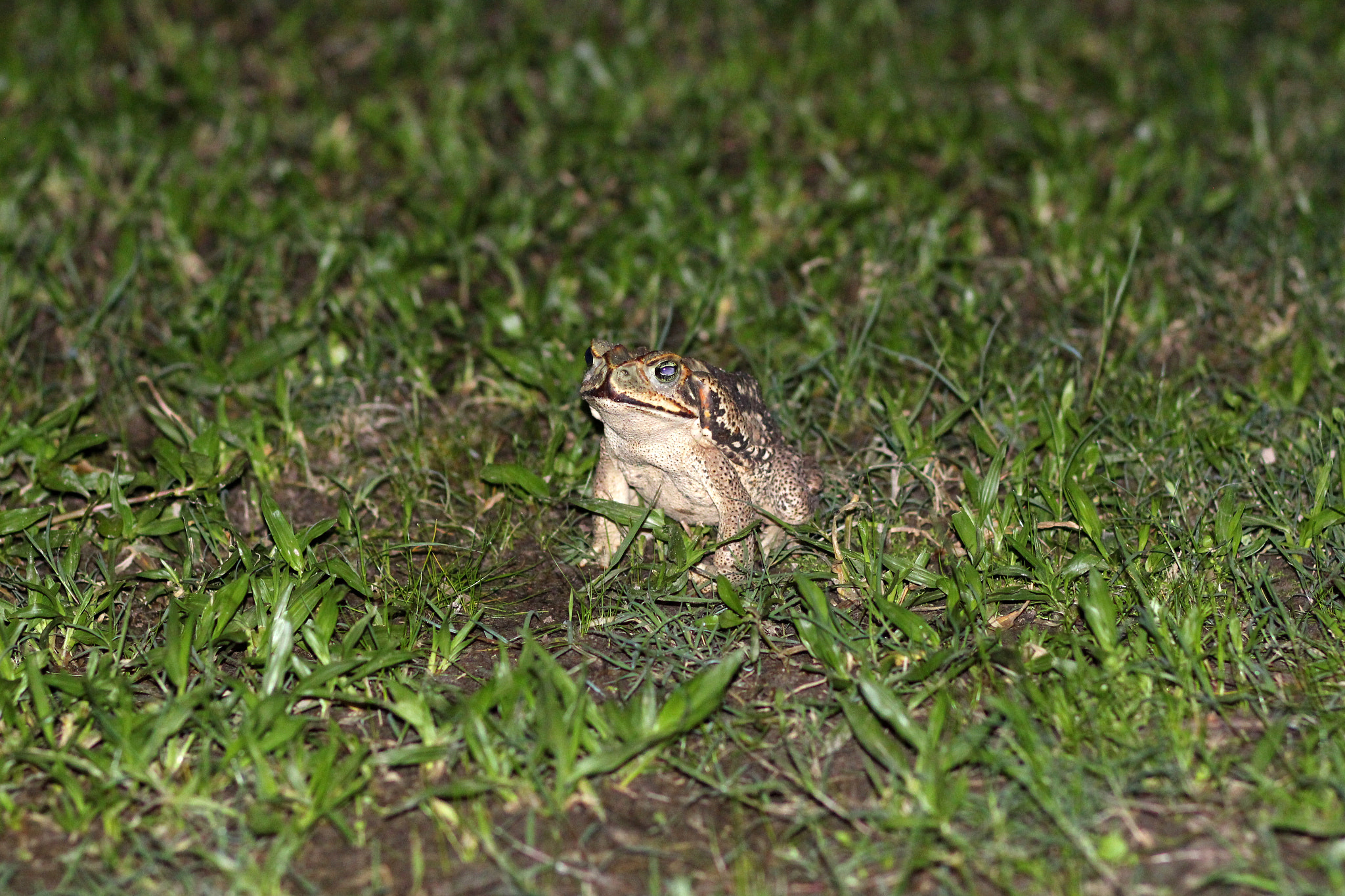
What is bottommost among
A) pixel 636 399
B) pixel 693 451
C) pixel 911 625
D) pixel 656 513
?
pixel 656 513

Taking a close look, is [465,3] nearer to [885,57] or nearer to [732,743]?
[885,57]

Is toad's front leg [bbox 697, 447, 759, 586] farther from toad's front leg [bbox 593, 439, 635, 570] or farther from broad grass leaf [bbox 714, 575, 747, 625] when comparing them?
toad's front leg [bbox 593, 439, 635, 570]

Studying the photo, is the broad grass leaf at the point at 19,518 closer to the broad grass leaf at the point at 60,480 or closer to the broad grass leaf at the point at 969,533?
the broad grass leaf at the point at 60,480

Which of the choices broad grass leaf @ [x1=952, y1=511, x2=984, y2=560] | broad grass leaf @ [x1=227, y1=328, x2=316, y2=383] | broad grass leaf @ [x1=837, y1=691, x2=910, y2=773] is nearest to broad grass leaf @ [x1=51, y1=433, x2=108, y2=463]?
broad grass leaf @ [x1=227, y1=328, x2=316, y2=383]

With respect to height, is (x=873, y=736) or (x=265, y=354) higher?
(x=873, y=736)

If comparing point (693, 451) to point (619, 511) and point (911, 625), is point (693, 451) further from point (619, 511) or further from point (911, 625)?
point (911, 625)

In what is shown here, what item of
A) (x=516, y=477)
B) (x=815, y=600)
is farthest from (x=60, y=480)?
(x=815, y=600)

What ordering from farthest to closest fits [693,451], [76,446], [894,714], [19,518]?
[76,446] → [19,518] → [693,451] → [894,714]

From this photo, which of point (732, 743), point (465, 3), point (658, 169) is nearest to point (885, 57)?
point (658, 169)

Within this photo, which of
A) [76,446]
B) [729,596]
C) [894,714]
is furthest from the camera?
[76,446]

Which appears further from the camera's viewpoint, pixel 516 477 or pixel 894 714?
pixel 516 477
